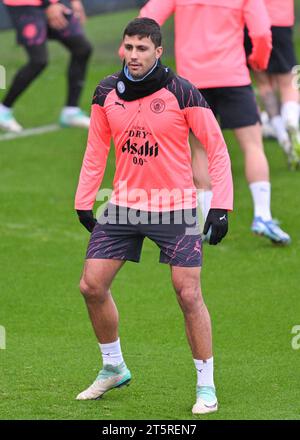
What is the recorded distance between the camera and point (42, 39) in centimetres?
1474

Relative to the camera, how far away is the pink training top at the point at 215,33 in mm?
10438

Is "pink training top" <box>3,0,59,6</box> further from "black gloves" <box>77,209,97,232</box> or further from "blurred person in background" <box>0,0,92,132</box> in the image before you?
"black gloves" <box>77,209,97,232</box>

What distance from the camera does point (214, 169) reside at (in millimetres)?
6961

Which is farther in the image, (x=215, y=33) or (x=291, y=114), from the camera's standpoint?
(x=291, y=114)

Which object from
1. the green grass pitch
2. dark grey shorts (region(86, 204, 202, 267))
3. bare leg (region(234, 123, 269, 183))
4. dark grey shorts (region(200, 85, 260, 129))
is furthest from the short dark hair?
bare leg (region(234, 123, 269, 183))

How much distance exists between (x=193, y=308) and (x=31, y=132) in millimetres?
8934

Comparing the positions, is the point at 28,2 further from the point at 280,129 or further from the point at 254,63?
the point at 254,63

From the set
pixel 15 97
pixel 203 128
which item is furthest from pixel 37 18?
pixel 203 128

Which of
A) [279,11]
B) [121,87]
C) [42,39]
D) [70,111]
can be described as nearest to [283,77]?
[279,11]

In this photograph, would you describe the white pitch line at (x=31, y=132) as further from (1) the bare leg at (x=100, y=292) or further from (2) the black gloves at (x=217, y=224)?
(2) the black gloves at (x=217, y=224)

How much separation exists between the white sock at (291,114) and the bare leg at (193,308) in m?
6.38

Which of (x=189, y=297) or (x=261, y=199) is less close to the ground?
(x=189, y=297)

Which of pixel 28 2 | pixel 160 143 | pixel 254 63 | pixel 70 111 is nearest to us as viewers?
pixel 160 143
